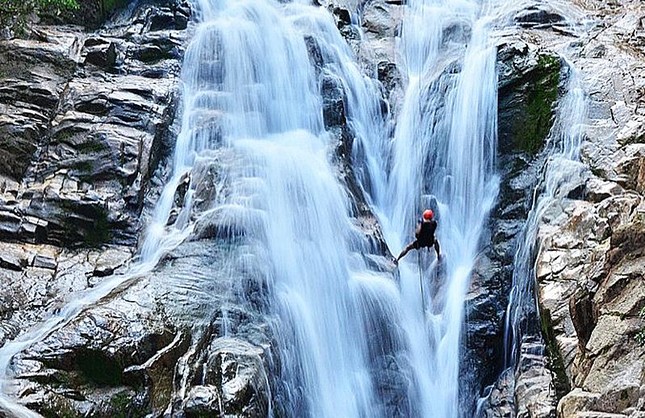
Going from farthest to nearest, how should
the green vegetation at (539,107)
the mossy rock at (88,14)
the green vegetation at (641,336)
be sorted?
the mossy rock at (88,14) → the green vegetation at (539,107) → the green vegetation at (641,336)

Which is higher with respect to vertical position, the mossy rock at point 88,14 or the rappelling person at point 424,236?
the mossy rock at point 88,14

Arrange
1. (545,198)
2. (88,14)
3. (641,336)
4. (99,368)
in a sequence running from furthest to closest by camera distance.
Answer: (88,14) → (545,198) → (99,368) → (641,336)

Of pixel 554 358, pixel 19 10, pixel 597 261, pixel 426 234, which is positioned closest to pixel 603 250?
pixel 597 261

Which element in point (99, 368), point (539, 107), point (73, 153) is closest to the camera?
point (99, 368)

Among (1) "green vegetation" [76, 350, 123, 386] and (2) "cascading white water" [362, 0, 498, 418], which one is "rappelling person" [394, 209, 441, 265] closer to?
(2) "cascading white water" [362, 0, 498, 418]

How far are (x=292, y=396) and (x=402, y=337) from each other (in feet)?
7.21

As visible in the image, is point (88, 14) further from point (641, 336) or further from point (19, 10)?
point (641, 336)

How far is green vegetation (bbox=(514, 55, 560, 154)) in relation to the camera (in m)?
12.6

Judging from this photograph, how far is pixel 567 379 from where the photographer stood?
8.45 meters

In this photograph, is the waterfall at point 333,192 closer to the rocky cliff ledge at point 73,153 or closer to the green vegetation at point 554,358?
the rocky cliff ledge at point 73,153

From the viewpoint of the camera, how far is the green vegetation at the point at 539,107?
1259 cm

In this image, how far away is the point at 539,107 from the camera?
1295 centimetres

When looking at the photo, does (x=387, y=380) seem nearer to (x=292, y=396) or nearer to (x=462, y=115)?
(x=292, y=396)

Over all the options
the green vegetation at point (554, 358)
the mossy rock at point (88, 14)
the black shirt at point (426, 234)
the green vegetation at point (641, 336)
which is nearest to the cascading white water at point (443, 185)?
the black shirt at point (426, 234)
